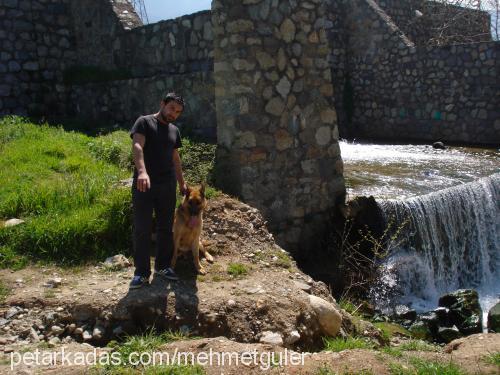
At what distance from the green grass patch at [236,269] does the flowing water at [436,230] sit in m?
2.44

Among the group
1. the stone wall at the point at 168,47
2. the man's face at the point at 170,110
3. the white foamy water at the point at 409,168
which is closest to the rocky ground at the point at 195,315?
the man's face at the point at 170,110

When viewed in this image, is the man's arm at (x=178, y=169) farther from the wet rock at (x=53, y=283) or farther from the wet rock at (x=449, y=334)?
the wet rock at (x=449, y=334)

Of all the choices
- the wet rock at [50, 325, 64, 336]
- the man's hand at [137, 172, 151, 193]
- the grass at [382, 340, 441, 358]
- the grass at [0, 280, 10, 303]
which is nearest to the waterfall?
the grass at [382, 340, 441, 358]

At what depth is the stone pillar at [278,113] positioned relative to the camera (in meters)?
6.23

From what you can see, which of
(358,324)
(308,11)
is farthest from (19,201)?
(308,11)

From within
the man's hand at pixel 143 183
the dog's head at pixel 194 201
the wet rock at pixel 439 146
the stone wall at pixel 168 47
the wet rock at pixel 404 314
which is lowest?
the wet rock at pixel 404 314

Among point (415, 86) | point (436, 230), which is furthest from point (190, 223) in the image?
point (415, 86)

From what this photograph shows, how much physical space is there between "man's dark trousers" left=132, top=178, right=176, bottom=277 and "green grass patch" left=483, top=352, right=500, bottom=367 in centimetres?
270

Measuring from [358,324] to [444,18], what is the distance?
51.1 feet

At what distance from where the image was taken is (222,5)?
20.4ft

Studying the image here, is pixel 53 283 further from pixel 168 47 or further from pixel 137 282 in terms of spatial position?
pixel 168 47

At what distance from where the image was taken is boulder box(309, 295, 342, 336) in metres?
4.47

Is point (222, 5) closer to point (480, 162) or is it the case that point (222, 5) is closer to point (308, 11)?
point (308, 11)

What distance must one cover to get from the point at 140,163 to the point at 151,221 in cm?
62
